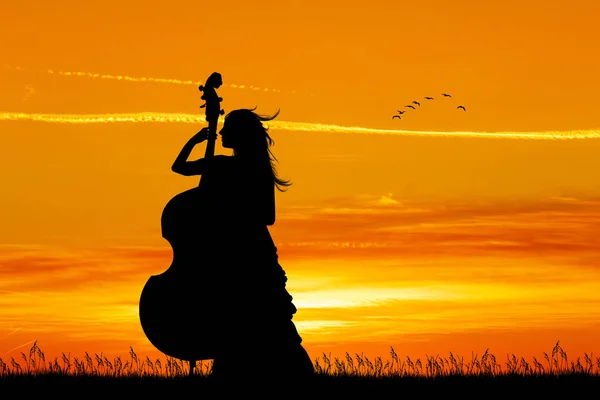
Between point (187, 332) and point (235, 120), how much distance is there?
2818mm

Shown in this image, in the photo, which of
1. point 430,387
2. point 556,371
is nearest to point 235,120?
point 430,387

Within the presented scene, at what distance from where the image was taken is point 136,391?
17672 mm

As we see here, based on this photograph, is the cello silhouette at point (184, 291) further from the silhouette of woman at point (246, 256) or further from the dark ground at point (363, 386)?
the dark ground at point (363, 386)

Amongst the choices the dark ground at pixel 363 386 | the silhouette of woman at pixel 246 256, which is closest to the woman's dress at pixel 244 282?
the silhouette of woman at pixel 246 256

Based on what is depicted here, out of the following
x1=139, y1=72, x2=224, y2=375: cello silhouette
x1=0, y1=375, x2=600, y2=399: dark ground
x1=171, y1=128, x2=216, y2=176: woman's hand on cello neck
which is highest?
x1=171, y1=128, x2=216, y2=176: woman's hand on cello neck

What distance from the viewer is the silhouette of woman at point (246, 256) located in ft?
51.4

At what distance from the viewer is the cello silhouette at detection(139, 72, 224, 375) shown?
15844 mm

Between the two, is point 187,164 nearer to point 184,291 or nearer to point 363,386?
point 184,291

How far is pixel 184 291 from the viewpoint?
1590cm

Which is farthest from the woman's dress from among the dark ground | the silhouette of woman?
the dark ground

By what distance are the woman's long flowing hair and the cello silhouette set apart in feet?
1.19

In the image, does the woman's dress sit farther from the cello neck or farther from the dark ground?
the dark ground

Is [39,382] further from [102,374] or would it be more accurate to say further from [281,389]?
[281,389]

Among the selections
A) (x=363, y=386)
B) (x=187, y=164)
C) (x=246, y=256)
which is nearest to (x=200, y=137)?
(x=187, y=164)
